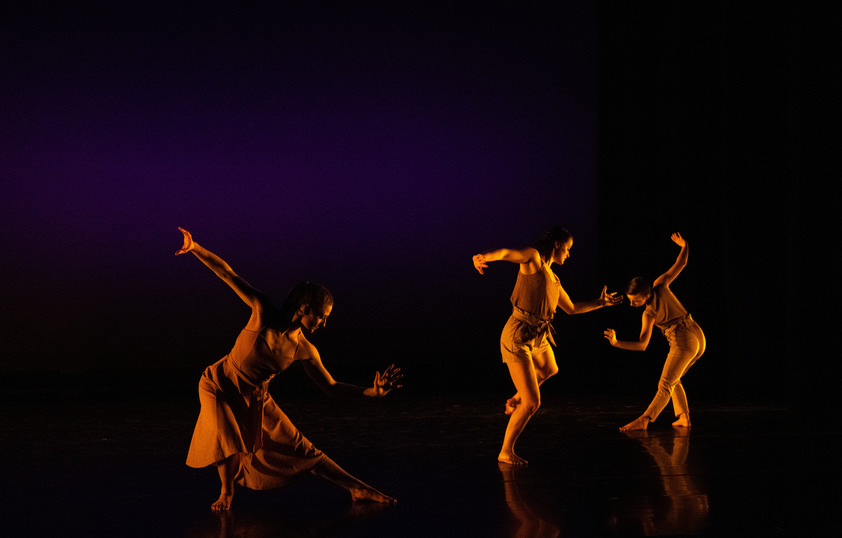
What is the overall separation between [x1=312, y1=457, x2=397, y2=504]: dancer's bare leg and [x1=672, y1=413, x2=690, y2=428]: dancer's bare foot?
2907mm

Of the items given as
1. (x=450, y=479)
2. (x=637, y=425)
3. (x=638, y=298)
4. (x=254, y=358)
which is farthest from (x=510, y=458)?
(x=638, y=298)

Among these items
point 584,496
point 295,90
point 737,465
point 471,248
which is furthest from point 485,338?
point 584,496

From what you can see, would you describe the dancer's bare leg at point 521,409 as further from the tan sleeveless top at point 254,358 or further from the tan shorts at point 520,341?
the tan sleeveless top at point 254,358

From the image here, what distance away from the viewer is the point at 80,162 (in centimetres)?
787

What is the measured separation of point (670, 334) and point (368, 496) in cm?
305

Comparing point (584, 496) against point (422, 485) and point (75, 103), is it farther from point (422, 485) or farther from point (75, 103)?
point (75, 103)

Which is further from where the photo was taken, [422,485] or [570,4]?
[570,4]

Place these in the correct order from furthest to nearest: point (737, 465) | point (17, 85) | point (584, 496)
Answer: point (17, 85), point (737, 465), point (584, 496)

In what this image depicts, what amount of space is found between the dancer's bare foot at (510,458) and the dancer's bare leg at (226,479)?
1.55 m

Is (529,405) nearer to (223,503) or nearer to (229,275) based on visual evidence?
(223,503)

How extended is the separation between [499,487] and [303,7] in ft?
18.3

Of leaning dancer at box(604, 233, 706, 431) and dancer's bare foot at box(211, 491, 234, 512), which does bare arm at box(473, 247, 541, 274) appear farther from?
dancer's bare foot at box(211, 491, 234, 512)

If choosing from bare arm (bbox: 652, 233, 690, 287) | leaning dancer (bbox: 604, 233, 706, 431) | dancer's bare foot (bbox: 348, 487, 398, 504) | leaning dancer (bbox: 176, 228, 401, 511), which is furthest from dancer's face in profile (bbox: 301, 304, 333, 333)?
bare arm (bbox: 652, 233, 690, 287)

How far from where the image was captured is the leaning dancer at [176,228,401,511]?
3496 mm
